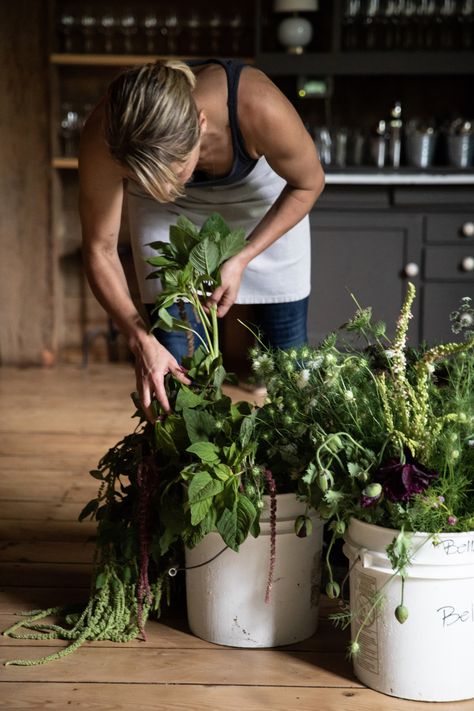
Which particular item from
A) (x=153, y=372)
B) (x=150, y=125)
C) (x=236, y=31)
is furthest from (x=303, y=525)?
(x=236, y=31)

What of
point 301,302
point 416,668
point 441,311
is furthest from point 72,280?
point 416,668

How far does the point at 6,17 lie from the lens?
430 centimetres

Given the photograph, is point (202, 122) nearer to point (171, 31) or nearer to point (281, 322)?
point (281, 322)

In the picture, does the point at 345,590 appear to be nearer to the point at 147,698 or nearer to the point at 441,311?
the point at 147,698

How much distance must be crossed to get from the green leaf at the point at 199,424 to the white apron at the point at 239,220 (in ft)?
1.90

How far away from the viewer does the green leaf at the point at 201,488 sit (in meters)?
1.53

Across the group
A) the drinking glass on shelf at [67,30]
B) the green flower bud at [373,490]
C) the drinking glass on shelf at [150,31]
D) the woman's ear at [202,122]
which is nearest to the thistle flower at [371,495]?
the green flower bud at [373,490]

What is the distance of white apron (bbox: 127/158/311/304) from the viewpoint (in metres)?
2.11

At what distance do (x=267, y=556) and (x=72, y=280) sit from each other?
10.8 ft

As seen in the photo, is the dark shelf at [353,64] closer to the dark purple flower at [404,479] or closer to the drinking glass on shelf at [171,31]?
the drinking glass on shelf at [171,31]

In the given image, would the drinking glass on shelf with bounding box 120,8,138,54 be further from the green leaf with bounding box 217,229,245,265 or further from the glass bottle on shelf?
the green leaf with bounding box 217,229,245,265

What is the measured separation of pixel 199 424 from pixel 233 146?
0.63m

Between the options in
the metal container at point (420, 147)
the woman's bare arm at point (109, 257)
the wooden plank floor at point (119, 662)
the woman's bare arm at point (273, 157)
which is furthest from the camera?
the metal container at point (420, 147)

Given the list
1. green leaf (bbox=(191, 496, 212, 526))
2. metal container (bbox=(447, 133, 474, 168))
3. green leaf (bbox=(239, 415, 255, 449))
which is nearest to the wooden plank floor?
green leaf (bbox=(191, 496, 212, 526))
